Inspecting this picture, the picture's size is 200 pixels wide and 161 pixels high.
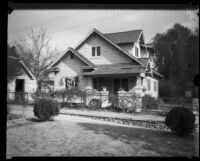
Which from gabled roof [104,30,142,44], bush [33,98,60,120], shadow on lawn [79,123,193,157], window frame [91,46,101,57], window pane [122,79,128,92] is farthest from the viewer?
gabled roof [104,30,142,44]

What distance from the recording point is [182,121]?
571 cm

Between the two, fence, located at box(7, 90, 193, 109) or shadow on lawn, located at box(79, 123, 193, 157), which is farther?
fence, located at box(7, 90, 193, 109)

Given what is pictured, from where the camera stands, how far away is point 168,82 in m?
8.56

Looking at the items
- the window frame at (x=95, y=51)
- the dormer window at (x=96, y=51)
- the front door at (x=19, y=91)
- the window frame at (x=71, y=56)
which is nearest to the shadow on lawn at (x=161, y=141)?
the front door at (x=19, y=91)

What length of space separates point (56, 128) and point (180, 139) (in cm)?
411

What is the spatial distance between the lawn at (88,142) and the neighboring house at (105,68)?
12.7ft

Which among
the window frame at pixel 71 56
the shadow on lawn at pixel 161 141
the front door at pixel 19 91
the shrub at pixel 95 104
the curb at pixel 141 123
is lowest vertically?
the shadow on lawn at pixel 161 141

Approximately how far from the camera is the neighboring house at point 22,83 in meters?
6.86

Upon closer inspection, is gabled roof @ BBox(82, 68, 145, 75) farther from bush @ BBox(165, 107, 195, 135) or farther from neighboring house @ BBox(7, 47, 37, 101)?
→ bush @ BBox(165, 107, 195, 135)

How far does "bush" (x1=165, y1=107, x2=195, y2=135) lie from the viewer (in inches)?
222

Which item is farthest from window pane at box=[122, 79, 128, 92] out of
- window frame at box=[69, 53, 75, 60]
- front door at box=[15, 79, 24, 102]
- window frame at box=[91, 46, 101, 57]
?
front door at box=[15, 79, 24, 102]

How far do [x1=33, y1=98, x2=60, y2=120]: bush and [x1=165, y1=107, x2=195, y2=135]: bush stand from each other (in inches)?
180

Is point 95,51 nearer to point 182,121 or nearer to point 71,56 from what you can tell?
point 71,56

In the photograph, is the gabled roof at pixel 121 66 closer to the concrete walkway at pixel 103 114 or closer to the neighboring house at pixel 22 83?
the concrete walkway at pixel 103 114
